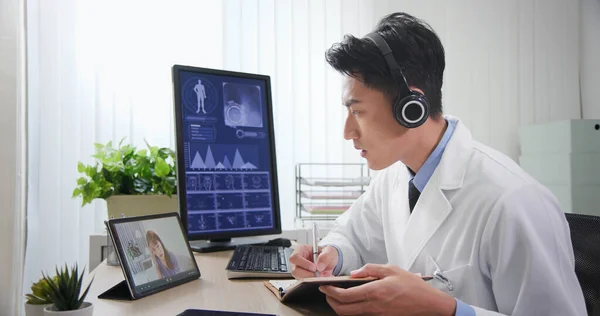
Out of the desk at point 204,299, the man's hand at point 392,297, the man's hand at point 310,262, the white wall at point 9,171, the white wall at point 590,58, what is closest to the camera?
the man's hand at point 392,297

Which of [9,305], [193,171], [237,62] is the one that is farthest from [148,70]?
[9,305]

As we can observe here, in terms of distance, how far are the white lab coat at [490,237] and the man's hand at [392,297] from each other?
0.26 ft

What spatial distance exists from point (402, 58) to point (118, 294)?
2.45ft

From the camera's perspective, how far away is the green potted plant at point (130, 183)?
61.9 inches

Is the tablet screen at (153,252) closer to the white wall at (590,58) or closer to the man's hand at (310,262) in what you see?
the man's hand at (310,262)

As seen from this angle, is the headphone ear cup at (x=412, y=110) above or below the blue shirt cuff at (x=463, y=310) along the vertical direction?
above

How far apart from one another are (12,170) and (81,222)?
3.49 ft

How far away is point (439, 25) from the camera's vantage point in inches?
119

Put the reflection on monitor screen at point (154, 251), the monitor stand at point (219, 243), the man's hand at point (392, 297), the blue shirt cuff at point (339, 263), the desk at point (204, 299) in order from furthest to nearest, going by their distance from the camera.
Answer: the monitor stand at point (219, 243)
the blue shirt cuff at point (339, 263)
the reflection on monitor screen at point (154, 251)
the desk at point (204, 299)
the man's hand at point (392, 297)

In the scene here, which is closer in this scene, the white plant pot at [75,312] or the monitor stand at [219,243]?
the white plant pot at [75,312]

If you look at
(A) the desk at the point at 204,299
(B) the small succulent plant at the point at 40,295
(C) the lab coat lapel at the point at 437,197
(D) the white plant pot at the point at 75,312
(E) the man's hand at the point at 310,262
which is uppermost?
(C) the lab coat lapel at the point at 437,197

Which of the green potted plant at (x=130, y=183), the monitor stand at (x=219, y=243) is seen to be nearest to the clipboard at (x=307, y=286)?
the monitor stand at (x=219, y=243)

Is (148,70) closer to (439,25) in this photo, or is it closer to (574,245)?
(439,25)

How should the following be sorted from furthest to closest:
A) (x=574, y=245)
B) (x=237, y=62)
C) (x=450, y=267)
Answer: (x=237, y=62) → (x=574, y=245) → (x=450, y=267)
